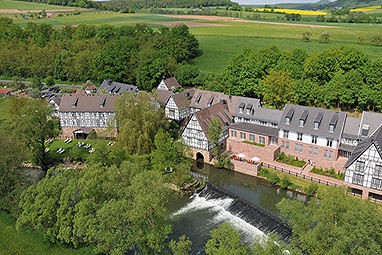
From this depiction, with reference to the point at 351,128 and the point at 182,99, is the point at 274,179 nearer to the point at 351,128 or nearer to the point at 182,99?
the point at 351,128

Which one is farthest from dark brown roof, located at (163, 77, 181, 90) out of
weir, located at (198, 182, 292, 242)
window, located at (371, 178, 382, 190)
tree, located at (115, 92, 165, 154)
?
window, located at (371, 178, 382, 190)

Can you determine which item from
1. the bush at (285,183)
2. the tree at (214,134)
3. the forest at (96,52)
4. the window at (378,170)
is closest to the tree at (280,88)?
the tree at (214,134)

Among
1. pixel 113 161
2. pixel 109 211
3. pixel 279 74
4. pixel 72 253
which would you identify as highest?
pixel 279 74

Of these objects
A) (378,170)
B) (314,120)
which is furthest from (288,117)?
(378,170)

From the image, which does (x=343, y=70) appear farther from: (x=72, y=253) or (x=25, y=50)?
(x=25, y=50)

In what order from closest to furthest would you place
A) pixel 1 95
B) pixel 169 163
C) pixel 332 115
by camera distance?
1. pixel 169 163
2. pixel 332 115
3. pixel 1 95

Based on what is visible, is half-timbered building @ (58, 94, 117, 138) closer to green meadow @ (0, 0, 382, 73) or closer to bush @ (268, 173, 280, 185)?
bush @ (268, 173, 280, 185)

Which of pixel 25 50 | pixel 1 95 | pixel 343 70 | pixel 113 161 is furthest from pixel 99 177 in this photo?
pixel 25 50
